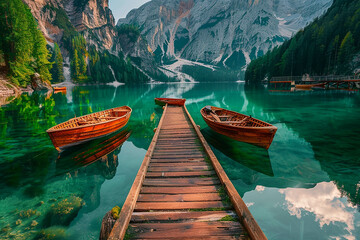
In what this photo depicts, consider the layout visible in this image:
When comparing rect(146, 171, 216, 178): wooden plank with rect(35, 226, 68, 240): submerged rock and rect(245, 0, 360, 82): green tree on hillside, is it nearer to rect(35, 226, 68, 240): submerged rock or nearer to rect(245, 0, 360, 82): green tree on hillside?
rect(35, 226, 68, 240): submerged rock

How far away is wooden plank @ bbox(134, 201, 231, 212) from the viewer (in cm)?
437

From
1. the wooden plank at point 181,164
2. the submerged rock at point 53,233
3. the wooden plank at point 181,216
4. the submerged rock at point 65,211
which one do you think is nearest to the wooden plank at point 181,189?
the wooden plank at point 181,216

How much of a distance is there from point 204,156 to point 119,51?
207901 mm

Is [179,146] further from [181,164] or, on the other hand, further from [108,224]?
[108,224]

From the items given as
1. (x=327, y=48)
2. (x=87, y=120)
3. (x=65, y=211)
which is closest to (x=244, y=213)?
(x=65, y=211)

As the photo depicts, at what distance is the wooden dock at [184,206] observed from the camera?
11.9 ft

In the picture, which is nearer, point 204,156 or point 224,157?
point 204,156

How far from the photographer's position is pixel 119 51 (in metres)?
191

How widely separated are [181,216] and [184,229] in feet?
1.27

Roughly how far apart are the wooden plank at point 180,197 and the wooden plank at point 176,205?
0.12 meters

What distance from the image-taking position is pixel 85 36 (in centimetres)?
14888

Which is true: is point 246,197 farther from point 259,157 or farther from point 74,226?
point 74,226

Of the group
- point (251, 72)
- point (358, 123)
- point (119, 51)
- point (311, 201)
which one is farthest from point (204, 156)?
point (119, 51)

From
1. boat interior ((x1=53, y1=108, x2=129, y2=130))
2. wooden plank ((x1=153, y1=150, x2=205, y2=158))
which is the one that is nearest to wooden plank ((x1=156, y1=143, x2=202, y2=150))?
wooden plank ((x1=153, y1=150, x2=205, y2=158))
